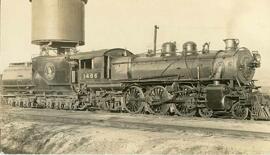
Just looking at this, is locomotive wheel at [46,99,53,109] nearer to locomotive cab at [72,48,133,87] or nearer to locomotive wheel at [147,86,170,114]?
locomotive cab at [72,48,133,87]

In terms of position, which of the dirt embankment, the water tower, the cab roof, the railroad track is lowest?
the dirt embankment

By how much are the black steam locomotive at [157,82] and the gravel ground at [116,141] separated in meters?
2.60

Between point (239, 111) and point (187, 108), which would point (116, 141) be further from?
point (239, 111)

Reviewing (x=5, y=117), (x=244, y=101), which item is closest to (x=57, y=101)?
(x=5, y=117)

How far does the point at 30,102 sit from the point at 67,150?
13898 millimetres

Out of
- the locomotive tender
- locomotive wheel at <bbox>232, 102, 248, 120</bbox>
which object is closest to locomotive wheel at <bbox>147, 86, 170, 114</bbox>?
the locomotive tender

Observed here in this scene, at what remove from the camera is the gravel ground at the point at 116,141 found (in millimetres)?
8930

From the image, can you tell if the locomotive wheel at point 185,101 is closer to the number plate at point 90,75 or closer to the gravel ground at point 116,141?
the gravel ground at point 116,141

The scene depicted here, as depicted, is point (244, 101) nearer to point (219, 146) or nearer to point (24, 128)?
point (219, 146)

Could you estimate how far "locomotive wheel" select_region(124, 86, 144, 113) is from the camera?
17.4 metres

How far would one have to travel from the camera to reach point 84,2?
33.3m

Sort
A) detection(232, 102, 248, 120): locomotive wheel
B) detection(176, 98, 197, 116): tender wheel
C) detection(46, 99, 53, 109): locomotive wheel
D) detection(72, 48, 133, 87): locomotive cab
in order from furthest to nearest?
detection(46, 99, 53, 109): locomotive wheel < detection(72, 48, 133, 87): locomotive cab < detection(176, 98, 197, 116): tender wheel < detection(232, 102, 248, 120): locomotive wheel

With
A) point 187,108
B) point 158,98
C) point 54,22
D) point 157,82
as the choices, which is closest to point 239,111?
point 187,108

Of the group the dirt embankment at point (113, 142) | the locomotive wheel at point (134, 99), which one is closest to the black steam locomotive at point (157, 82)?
the locomotive wheel at point (134, 99)
